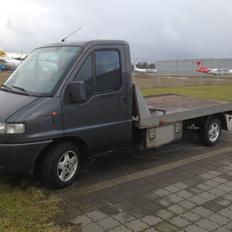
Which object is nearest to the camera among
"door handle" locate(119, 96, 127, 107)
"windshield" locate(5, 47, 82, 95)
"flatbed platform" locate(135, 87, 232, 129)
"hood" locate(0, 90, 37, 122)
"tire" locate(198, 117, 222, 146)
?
"hood" locate(0, 90, 37, 122)

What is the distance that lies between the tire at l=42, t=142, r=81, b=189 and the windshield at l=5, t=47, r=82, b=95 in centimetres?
82

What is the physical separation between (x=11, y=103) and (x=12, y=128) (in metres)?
0.45

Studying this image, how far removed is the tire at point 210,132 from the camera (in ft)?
25.9

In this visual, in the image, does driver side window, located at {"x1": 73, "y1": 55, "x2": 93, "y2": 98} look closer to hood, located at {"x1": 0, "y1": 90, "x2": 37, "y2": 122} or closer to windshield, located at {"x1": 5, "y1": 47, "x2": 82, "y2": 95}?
windshield, located at {"x1": 5, "y1": 47, "x2": 82, "y2": 95}

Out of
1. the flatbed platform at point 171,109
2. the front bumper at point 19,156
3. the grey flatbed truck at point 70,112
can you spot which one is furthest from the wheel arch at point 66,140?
the flatbed platform at point 171,109

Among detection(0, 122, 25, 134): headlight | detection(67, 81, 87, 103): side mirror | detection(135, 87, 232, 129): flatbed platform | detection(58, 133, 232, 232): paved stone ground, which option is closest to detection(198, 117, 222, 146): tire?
detection(135, 87, 232, 129): flatbed platform

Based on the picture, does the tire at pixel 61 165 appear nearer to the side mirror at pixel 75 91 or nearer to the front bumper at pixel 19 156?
the front bumper at pixel 19 156

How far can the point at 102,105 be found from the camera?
220 inches

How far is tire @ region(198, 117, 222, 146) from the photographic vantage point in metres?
7.90

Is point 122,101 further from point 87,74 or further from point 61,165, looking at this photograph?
point 61,165

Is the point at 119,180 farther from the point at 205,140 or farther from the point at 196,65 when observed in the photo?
the point at 196,65

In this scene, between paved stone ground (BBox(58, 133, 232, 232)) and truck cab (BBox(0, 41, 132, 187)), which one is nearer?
paved stone ground (BBox(58, 133, 232, 232))

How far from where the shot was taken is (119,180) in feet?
19.0

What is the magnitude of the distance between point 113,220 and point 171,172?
213 centimetres
